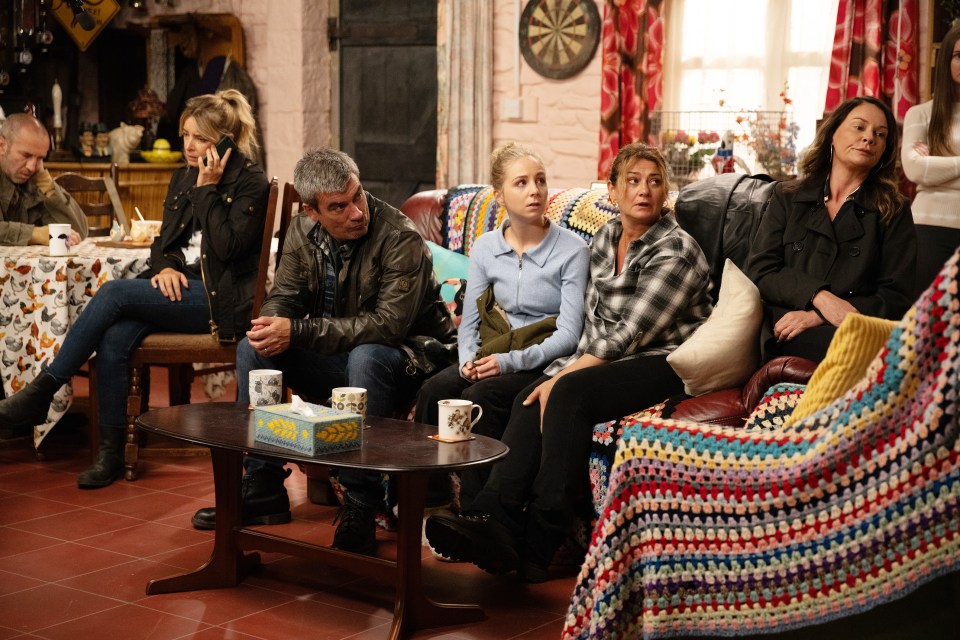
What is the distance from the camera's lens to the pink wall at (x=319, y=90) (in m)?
6.12

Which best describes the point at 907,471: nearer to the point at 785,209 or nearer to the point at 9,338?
the point at 785,209

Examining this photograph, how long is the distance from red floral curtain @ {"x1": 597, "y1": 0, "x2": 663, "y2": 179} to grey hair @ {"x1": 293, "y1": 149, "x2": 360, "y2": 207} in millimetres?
2481

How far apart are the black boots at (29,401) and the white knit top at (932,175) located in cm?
309

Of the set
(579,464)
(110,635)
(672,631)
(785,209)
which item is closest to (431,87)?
(785,209)

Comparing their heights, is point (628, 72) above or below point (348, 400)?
above

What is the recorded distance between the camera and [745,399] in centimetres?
290

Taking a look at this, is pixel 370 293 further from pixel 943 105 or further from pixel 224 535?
pixel 943 105

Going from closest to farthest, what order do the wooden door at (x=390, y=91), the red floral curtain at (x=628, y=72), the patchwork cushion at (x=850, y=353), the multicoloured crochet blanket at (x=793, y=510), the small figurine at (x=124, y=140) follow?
the multicoloured crochet blanket at (x=793, y=510)
the patchwork cushion at (x=850, y=353)
the red floral curtain at (x=628, y=72)
the wooden door at (x=390, y=91)
the small figurine at (x=124, y=140)

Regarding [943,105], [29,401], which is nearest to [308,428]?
[29,401]

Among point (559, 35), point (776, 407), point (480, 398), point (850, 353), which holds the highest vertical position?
point (559, 35)

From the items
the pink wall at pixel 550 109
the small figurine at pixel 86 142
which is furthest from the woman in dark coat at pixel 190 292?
the small figurine at pixel 86 142

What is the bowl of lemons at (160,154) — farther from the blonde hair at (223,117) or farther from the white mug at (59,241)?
the blonde hair at (223,117)

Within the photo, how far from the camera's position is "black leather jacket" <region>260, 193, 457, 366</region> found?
11.5 feet

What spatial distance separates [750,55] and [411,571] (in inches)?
151
